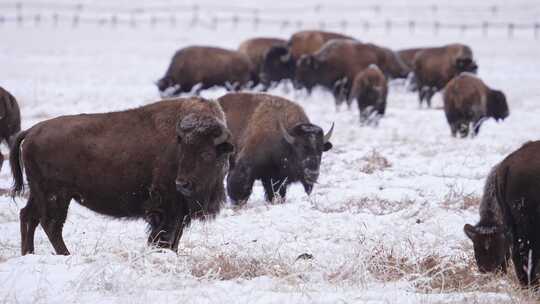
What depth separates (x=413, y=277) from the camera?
5.73 metres

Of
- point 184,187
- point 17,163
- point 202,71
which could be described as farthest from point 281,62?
point 184,187

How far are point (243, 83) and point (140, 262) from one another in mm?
20512

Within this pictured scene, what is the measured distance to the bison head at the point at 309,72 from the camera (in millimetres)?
25047

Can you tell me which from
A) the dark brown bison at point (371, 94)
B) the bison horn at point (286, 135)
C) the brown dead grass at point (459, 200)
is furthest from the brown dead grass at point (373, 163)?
the dark brown bison at point (371, 94)

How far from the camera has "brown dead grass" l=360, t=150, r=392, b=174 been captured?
11.3 metres

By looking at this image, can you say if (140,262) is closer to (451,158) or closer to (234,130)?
(234,130)

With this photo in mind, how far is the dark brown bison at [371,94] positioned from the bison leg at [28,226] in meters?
12.1

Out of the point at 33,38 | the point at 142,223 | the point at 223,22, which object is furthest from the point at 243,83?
the point at 223,22

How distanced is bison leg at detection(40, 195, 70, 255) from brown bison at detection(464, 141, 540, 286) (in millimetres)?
3234

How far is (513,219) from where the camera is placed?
5734mm

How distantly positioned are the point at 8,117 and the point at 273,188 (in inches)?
142

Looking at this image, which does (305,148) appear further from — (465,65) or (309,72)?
(465,65)

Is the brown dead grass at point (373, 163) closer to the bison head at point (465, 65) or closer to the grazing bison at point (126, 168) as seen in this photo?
the grazing bison at point (126, 168)

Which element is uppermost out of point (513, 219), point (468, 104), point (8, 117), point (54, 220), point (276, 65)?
point (513, 219)
